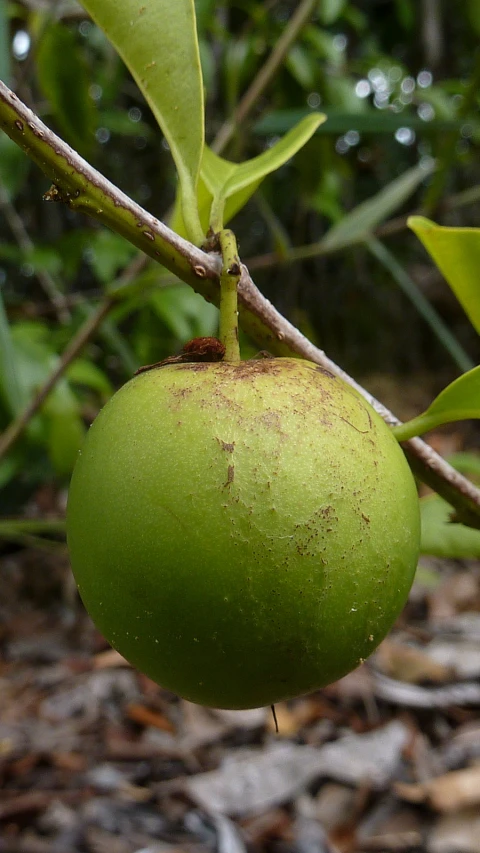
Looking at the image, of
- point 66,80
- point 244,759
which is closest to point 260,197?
point 66,80

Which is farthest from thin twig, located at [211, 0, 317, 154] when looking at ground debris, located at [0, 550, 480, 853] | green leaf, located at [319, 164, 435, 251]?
ground debris, located at [0, 550, 480, 853]

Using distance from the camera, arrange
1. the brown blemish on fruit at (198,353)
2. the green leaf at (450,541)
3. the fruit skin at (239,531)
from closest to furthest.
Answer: the fruit skin at (239,531) → the brown blemish on fruit at (198,353) → the green leaf at (450,541)

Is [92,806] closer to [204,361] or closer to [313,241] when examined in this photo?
[204,361]

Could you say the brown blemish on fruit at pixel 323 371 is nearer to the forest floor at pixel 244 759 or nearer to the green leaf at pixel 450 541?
the green leaf at pixel 450 541

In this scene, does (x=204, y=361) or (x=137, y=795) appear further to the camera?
(x=137, y=795)

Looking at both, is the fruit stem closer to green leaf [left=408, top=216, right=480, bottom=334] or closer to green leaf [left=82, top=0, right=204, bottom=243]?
green leaf [left=82, top=0, right=204, bottom=243]

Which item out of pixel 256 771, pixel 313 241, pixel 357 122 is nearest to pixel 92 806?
pixel 256 771

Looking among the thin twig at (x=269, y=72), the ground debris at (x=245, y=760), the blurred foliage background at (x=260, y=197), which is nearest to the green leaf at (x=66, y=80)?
the blurred foliage background at (x=260, y=197)
